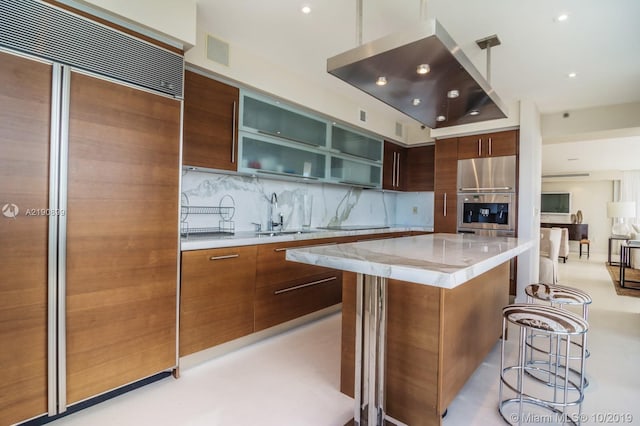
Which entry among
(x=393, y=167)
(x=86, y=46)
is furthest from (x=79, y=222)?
(x=393, y=167)

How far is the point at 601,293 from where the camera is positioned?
4691mm

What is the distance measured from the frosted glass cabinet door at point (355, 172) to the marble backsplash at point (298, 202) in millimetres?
296

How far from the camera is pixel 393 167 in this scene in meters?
4.83

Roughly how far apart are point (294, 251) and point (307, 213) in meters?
2.40

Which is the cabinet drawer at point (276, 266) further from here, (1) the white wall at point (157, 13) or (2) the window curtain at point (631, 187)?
(2) the window curtain at point (631, 187)

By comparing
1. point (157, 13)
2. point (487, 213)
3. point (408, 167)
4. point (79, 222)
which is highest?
point (157, 13)

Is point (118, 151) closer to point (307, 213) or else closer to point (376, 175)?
point (307, 213)

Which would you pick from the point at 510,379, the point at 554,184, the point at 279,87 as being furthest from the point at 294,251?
the point at 554,184

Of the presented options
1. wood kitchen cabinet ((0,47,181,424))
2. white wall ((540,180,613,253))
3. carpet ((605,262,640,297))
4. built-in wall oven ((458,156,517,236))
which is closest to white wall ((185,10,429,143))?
wood kitchen cabinet ((0,47,181,424))

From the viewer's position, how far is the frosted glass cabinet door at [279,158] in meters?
2.90

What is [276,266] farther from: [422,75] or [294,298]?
[422,75]

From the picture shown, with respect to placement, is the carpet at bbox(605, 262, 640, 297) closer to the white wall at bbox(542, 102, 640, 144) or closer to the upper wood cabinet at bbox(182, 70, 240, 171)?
the white wall at bbox(542, 102, 640, 144)

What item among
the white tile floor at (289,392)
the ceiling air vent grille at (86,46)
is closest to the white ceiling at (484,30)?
the ceiling air vent grille at (86,46)

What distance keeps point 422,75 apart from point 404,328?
1.32 metres
